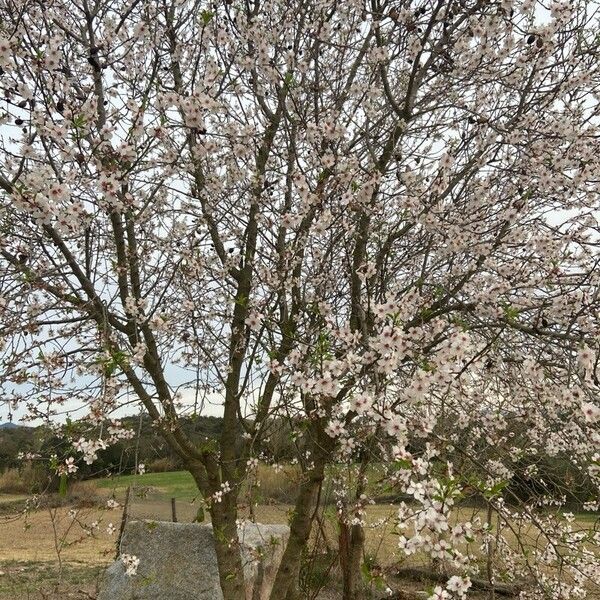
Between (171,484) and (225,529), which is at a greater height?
(171,484)

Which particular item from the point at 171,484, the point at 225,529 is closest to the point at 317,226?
the point at 225,529

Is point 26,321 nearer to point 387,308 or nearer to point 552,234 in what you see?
point 387,308

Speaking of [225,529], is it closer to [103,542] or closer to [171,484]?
[171,484]

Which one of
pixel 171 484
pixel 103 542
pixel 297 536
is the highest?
pixel 171 484

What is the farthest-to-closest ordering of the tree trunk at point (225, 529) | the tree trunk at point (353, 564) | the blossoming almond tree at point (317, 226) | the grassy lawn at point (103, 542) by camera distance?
the grassy lawn at point (103, 542) → the tree trunk at point (353, 564) → the tree trunk at point (225, 529) → the blossoming almond tree at point (317, 226)

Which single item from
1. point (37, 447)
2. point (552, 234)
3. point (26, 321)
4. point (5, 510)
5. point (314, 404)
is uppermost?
point (552, 234)

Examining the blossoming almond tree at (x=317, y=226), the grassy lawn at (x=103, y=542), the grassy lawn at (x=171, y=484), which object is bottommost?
the grassy lawn at (x=103, y=542)

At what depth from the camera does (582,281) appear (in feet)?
11.0

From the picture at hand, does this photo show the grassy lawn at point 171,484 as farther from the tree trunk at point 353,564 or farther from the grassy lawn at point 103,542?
the tree trunk at point 353,564

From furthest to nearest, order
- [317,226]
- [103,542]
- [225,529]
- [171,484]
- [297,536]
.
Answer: [103,542] < [171,484] < [297,536] < [225,529] < [317,226]

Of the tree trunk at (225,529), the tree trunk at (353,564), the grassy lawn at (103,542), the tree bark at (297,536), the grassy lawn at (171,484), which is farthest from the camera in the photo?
the grassy lawn at (171,484)

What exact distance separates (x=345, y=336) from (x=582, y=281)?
145 cm

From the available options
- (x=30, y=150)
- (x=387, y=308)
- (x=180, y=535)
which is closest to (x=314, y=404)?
(x=387, y=308)

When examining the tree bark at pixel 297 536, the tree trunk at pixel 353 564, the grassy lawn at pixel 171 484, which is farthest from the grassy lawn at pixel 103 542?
the tree bark at pixel 297 536
